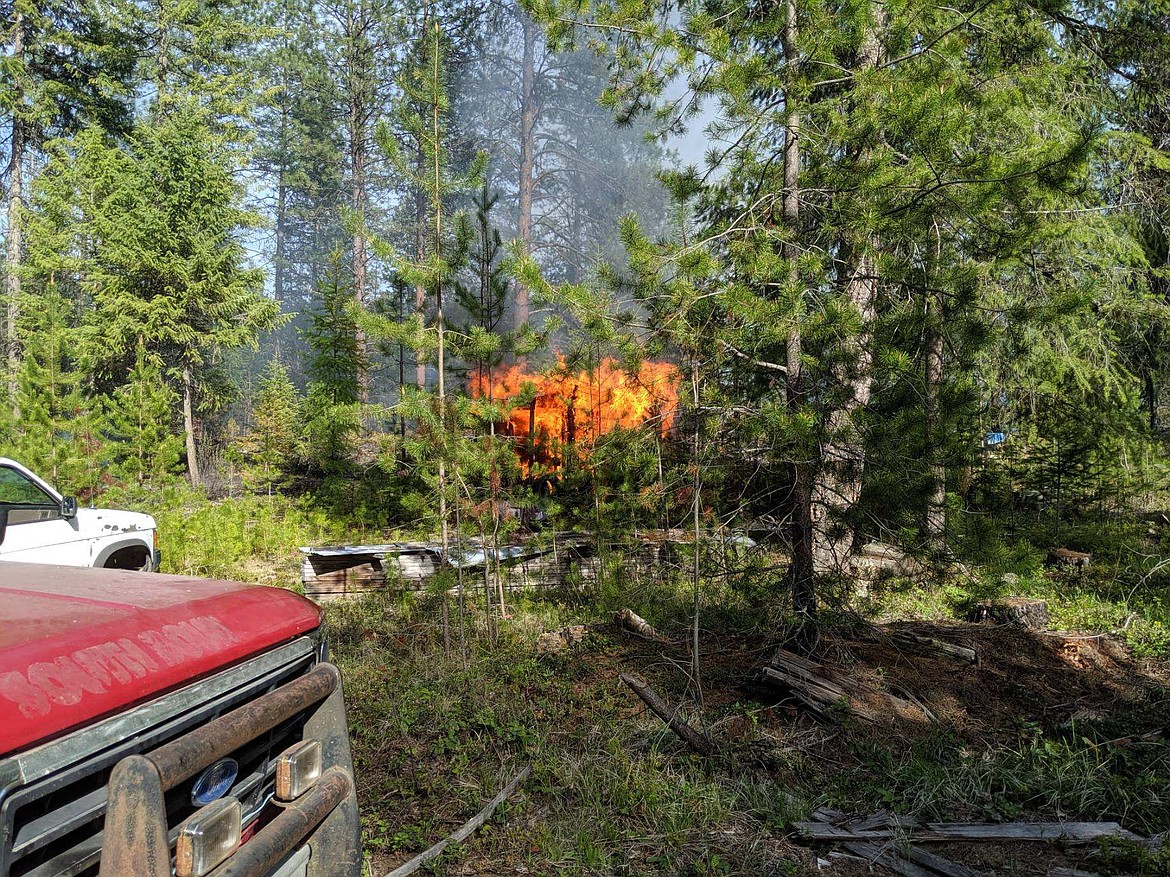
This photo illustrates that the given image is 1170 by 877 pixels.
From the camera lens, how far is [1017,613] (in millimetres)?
6902

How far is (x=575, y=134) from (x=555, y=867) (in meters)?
31.2

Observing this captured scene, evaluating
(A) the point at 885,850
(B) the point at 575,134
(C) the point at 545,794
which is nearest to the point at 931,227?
(A) the point at 885,850

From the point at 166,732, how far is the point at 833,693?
15.0ft

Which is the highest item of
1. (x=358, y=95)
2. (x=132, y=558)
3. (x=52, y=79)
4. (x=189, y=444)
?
(x=358, y=95)

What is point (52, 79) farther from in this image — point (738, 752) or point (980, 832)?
point (980, 832)

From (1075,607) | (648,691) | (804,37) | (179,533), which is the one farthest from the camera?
(179,533)

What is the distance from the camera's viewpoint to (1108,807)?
12.6 ft

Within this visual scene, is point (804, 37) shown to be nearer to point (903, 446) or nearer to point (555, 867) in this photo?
point (903, 446)

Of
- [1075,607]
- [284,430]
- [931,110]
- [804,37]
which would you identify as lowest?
[1075,607]

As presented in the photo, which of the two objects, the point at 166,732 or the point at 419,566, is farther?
the point at 419,566

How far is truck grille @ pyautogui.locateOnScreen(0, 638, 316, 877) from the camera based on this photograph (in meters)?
1.37

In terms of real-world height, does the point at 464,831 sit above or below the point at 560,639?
above

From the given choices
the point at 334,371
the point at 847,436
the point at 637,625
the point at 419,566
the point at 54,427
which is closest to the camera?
the point at 847,436

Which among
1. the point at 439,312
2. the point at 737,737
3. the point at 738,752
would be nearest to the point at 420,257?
the point at 439,312
